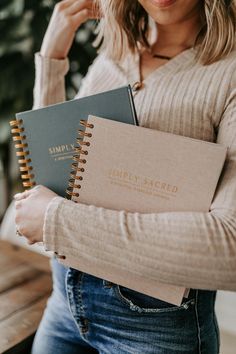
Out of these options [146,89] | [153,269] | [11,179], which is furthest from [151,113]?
[11,179]

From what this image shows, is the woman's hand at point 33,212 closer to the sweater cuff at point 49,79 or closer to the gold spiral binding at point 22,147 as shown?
the gold spiral binding at point 22,147

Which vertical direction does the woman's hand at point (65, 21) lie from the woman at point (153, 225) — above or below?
above

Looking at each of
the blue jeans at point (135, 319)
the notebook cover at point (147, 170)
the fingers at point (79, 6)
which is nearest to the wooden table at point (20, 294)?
the blue jeans at point (135, 319)

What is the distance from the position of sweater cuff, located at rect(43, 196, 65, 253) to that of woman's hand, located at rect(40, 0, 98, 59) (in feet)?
1.79

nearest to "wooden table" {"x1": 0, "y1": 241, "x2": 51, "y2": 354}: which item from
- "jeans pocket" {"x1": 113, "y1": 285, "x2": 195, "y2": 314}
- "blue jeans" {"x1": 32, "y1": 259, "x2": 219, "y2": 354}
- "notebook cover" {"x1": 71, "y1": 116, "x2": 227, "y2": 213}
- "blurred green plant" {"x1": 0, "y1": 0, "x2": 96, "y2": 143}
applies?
"blue jeans" {"x1": 32, "y1": 259, "x2": 219, "y2": 354}

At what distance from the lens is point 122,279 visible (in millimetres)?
738

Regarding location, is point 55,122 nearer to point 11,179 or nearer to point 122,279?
point 122,279

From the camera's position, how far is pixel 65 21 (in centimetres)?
108

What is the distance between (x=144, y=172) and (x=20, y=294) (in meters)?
0.68

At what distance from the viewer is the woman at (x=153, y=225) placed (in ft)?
2.10

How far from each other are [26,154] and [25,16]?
1110 mm

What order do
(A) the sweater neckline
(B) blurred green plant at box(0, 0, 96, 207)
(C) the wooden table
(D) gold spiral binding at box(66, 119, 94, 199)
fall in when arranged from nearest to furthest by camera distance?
(D) gold spiral binding at box(66, 119, 94, 199) < (A) the sweater neckline < (C) the wooden table < (B) blurred green plant at box(0, 0, 96, 207)

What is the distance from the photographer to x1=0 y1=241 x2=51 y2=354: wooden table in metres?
1.02

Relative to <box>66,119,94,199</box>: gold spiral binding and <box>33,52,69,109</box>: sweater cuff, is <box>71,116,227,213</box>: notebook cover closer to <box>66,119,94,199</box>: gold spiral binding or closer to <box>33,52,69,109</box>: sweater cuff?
<box>66,119,94,199</box>: gold spiral binding
